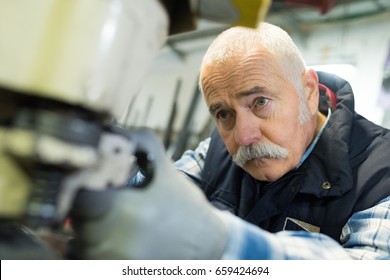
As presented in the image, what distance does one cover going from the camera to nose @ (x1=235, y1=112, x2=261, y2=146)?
73cm

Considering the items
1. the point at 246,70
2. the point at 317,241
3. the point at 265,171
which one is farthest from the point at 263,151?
the point at 317,241

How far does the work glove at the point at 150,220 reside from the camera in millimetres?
264

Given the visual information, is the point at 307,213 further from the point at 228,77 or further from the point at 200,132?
the point at 200,132

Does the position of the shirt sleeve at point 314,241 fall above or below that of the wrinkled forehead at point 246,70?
below

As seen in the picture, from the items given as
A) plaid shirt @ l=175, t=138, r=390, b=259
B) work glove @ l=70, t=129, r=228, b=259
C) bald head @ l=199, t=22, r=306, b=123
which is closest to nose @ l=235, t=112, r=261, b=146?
bald head @ l=199, t=22, r=306, b=123

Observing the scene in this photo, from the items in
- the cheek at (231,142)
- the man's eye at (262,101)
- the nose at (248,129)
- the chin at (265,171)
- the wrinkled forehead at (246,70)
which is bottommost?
the chin at (265,171)

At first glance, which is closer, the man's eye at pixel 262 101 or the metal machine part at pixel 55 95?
the metal machine part at pixel 55 95

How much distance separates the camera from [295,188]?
2.44ft

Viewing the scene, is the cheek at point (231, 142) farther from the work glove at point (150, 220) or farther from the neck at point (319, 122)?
the work glove at point (150, 220)

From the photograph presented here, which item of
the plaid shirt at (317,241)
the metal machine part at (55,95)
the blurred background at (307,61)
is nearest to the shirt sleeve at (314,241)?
the plaid shirt at (317,241)

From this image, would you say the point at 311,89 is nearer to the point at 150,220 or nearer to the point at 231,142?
the point at 231,142

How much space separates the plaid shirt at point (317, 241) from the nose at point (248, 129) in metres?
0.26

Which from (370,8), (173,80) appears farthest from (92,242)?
(173,80)

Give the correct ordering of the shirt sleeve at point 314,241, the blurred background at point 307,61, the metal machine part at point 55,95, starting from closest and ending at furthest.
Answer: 1. the metal machine part at point 55,95
2. the shirt sleeve at point 314,241
3. the blurred background at point 307,61
